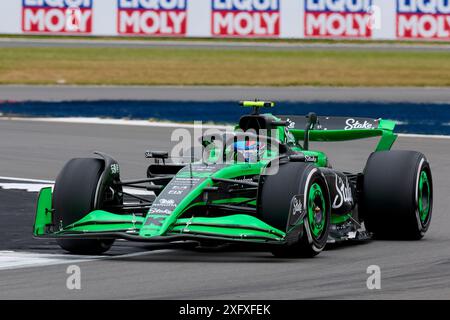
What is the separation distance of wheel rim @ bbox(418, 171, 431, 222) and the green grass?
24158 millimetres

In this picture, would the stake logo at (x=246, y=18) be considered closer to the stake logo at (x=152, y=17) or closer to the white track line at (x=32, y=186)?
the stake logo at (x=152, y=17)

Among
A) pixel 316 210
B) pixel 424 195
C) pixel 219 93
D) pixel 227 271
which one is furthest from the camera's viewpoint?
pixel 219 93

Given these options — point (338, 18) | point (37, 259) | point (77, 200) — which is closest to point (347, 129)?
point (77, 200)

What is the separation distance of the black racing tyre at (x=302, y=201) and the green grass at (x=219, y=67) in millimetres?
25629

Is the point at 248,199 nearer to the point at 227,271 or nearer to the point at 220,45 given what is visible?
the point at 227,271

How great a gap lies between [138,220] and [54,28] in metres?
37.7

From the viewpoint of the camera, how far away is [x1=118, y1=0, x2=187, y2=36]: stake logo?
46.2m

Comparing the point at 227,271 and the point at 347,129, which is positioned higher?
the point at 347,129

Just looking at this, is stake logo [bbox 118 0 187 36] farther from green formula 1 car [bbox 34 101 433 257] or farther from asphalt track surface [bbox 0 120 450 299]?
green formula 1 car [bbox 34 101 433 257]

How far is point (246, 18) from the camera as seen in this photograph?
47.6 m

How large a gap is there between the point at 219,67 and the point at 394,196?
1192 inches

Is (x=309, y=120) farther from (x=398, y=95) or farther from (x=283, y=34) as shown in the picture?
(x=283, y=34)

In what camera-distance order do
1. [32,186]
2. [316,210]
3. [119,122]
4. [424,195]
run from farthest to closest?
[119,122], [32,186], [424,195], [316,210]

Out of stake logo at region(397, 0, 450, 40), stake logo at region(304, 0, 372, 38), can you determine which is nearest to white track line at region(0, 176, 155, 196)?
stake logo at region(304, 0, 372, 38)
